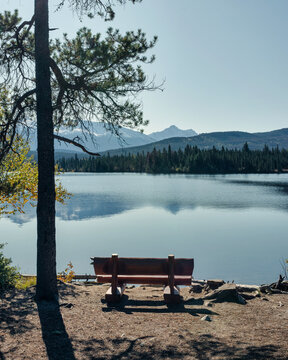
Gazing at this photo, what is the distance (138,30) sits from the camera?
35.0 ft

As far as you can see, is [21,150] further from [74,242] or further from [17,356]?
[74,242]

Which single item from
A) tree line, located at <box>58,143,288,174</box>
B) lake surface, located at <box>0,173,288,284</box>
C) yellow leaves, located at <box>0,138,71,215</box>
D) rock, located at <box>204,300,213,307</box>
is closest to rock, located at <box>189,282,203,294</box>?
rock, located at <box>204,300,213,307</box>

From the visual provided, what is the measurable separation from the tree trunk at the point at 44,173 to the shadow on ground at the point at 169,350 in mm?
2866

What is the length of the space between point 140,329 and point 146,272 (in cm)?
216

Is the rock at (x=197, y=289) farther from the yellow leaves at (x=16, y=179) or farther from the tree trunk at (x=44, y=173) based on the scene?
the yellow leaves at (x=16, y=179)

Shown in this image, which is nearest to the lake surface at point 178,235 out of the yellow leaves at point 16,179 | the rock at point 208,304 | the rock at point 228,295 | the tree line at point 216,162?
the yellow leaves at point 16,179

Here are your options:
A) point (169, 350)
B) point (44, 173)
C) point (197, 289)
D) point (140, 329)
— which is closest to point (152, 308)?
point (140, 329)

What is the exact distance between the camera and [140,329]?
23.9 feet

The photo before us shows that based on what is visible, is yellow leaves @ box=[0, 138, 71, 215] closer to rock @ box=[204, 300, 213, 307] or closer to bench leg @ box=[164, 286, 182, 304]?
bench leg @ box=[164, 286, 182, 304]

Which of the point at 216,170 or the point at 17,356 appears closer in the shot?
the point at 17,356

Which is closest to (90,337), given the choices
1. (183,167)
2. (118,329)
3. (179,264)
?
(118,329)

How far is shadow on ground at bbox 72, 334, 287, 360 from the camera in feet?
19.1

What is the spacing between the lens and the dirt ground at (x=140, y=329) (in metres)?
6.05

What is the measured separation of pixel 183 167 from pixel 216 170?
1900 cm
